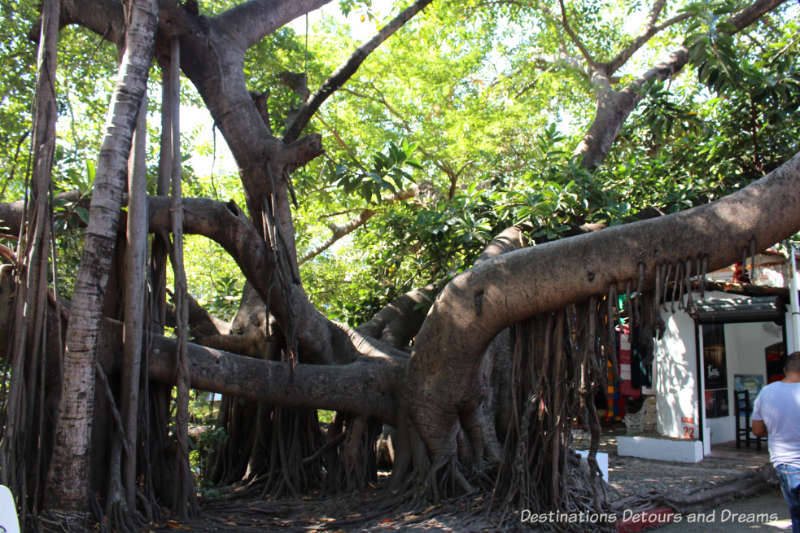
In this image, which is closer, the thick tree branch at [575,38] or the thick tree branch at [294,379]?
the thick tree branch at [294,379]

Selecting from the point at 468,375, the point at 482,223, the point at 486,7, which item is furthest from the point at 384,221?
the point at 486,7

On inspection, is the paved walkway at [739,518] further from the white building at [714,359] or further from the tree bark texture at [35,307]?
the tree bark texture at [35,307]

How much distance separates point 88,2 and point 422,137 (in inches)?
317

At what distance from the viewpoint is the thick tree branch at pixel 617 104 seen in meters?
8.59

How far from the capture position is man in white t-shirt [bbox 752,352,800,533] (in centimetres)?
395

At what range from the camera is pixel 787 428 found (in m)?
4.01

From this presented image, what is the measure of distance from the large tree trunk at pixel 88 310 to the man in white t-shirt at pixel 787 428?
422cm

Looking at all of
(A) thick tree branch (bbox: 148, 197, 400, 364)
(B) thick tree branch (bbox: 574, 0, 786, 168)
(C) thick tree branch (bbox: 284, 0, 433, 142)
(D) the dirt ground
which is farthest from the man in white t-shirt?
(C) thick tree branch (bbox: 284, 0, 433, 142)

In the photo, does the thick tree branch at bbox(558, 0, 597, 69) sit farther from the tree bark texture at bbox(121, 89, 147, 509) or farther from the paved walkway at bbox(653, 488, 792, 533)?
the tree bark texture at bbox(121, 89, 147, 509)

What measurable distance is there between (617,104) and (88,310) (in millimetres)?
7332

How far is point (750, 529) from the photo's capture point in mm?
5590

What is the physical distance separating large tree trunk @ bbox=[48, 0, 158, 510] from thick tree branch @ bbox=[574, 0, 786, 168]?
5.60 meters

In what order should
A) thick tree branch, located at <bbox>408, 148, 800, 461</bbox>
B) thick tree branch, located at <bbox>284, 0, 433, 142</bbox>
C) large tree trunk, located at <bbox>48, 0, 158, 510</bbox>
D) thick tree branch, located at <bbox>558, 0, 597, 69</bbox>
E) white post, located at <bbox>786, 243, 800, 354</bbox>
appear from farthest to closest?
thick tree branch, located at <bbox>558, 0, 597, 69</bbox>, white post, located at <bbox>786, 243, 800, 354</bbox>, thick tree branch, located at <bbox>284, 0, 433, 142</bbox>, thick tree branch, located at <bbox>408, 148, 800, 461</bbox>, large tree trunk, located at <bbox>48, 0, 158, 510</bbox>

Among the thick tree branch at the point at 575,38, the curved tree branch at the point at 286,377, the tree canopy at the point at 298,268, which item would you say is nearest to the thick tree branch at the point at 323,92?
the tree canopy at the point at 298,268
